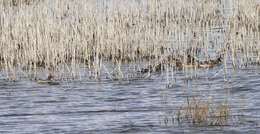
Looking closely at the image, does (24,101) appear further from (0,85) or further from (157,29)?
A: (157,29)

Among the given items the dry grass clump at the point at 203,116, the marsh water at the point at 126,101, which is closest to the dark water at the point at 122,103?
the marsh water at the point at 126,101

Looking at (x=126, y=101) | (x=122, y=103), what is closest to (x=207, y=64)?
(x=126, y=101)

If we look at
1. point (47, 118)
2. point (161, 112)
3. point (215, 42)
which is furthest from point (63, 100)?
point (215, 42)

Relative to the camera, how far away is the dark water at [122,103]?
7715mm

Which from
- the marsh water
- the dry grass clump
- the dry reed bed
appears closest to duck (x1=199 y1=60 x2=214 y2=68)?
the marsh water

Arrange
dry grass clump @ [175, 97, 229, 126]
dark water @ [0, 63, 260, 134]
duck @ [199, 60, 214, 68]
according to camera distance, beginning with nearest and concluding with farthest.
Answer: dry grass clump @ [175, 97, 229, 126] < dark water @ [0, 63, 260, 134] < duck @ [199, 60, 214, 68]

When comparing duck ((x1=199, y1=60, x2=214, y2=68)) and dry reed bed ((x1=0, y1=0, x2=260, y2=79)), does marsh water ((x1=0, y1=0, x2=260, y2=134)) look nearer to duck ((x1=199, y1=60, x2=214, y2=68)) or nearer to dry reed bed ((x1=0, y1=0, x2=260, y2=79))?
duck ((x1=199, y1=60, x2=214, y2=68))

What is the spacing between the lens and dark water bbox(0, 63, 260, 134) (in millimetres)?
7715

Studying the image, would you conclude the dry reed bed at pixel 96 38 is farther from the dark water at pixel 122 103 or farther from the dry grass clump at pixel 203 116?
the dry grass clump at pixel 203 116

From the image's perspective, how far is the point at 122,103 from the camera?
9.58 m

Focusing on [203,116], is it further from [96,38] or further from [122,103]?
[96,38]

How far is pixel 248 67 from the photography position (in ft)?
39.9

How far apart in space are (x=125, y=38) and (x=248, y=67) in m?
2.93

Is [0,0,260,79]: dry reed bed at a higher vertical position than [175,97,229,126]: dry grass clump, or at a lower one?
higher
